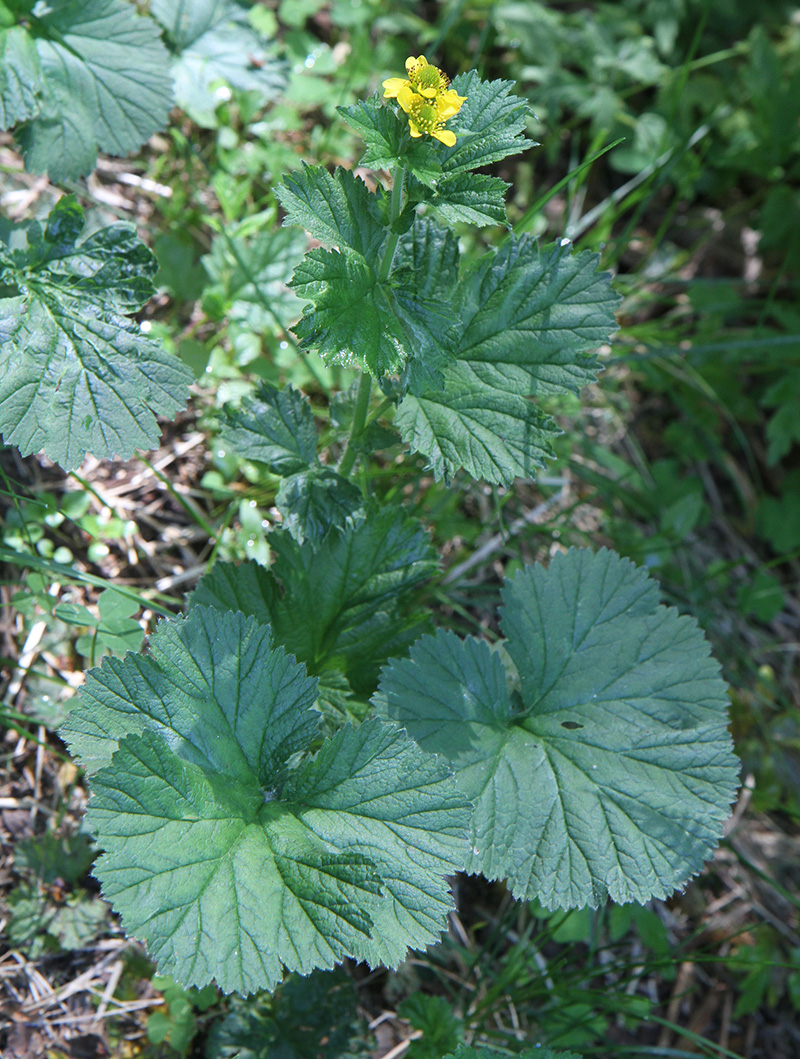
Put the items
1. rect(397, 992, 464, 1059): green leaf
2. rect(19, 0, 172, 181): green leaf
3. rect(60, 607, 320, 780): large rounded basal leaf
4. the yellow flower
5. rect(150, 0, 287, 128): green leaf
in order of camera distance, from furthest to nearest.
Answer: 1. rect(150, 0, 287, 128): green leaf
2. rect(19, 0, 172, 181): green leaf
3. rect(397, 992, 464, 1059): green leaf
4. rect(60, 607, 320, 780): large rounded basal leaf
5. the yellow flower

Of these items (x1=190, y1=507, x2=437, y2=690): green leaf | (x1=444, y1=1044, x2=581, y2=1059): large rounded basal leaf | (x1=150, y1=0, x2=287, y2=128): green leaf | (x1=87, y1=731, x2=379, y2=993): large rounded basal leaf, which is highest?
(x1=150, y1=0, x2=287, y2=128): green leaf

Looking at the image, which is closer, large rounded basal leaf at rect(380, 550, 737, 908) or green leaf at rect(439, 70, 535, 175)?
green leaf at rect(439, 70, 535, 175)

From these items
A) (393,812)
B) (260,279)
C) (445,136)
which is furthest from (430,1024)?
(260,279)

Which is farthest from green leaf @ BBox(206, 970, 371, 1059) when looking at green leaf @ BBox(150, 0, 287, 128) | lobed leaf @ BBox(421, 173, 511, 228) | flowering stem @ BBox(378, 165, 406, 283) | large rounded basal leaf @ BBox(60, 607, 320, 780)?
green leaf @ BBox(150, 0, 287, 128)

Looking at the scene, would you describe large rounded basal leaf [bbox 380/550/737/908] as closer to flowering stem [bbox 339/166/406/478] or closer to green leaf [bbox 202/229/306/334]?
flowering stem [bbox 339/166/406/478]

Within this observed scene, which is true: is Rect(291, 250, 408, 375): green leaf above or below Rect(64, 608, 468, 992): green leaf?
above

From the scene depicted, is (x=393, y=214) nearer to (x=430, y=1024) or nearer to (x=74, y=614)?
(x=74, y=614)

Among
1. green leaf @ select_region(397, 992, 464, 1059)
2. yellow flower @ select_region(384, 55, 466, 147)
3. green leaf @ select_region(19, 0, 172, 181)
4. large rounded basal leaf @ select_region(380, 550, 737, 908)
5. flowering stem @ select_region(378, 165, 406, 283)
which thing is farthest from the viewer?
green leaf @ select_region(19, 0, 172, 181)

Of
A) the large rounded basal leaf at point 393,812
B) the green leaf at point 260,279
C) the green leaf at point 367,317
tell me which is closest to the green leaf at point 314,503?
the green leaf at point 367,317
